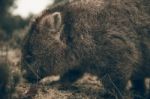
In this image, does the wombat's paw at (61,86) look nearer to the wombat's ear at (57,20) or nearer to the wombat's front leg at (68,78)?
the wombat's front leg at (68,78)

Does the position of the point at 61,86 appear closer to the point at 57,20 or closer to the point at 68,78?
the point at 68,78

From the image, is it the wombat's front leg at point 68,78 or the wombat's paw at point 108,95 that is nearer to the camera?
the wombat's paw at point 108,95

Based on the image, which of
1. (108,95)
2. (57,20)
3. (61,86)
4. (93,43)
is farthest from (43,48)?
(108,95)

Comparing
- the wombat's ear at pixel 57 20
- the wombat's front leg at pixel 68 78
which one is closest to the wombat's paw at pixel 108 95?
the wombat's front leg at pixel 68 78

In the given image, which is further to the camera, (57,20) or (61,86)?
(61,86)

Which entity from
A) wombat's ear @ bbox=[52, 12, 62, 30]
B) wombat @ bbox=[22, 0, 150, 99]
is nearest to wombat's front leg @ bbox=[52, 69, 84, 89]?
wombat @ bbox=[22, 0, 150, 99]

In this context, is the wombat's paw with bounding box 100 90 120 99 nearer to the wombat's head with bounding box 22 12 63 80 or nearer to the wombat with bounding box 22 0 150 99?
the wombat with bounding box 22 0 150 99

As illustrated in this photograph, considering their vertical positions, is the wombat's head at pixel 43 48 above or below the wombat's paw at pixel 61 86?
above

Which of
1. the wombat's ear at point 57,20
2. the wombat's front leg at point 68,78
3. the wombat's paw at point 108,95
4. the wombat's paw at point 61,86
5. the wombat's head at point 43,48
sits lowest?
the wombat's paw at point 108,95
